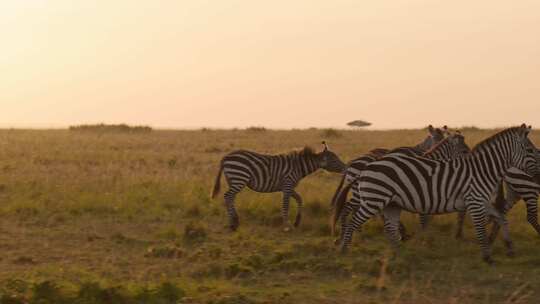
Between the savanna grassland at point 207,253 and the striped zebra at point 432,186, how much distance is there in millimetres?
654

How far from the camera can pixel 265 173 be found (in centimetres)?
1256

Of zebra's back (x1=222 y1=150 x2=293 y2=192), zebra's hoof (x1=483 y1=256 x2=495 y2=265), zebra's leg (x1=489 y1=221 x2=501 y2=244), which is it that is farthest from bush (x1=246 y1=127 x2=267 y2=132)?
zebra's hoof (x1=483 y1=256 x2=495 y2=265)

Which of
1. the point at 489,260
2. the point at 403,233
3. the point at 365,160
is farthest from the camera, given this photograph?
the point at 365,160

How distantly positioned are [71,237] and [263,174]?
3676 millimetres

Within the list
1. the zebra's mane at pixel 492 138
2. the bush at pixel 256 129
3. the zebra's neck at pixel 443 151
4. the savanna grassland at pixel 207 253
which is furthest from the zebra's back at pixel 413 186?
the bush at pixel 256 129

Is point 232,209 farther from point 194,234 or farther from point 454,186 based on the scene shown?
point 454,186

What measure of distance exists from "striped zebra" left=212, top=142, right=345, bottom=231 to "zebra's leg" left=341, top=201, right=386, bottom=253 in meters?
2.31

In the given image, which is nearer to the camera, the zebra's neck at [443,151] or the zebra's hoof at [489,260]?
the zebra's hoof at [489,260]

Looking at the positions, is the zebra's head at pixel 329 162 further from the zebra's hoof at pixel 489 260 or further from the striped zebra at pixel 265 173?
the zebra's hoof at pixel 489 260

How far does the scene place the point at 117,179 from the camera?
57.1 feet

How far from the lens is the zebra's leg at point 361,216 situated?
9484 mm

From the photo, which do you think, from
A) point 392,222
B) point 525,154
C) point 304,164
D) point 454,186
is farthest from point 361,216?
point 304,164

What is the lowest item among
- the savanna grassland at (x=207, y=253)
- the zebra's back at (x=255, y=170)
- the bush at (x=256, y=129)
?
the savanna grassland at (x=207, y=253)

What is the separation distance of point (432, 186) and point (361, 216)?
1.11 m
